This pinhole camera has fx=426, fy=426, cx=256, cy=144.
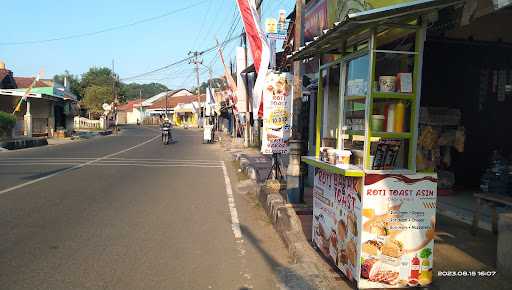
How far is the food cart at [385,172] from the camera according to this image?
418 cm

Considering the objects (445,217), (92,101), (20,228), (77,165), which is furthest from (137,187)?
(92,101)

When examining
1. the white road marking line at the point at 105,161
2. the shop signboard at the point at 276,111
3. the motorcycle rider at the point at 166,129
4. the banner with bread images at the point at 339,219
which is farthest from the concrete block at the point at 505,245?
the motorcycle rider at the point at 166,129

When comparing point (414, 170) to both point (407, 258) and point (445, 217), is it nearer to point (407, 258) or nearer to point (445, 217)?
point (407, 258)

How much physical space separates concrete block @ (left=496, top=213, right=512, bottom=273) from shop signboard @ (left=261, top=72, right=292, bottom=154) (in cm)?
579

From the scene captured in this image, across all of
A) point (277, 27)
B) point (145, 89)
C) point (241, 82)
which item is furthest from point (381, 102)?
point (145, 89)

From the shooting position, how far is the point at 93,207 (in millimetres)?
8469

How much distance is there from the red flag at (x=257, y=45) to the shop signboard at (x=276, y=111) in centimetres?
51

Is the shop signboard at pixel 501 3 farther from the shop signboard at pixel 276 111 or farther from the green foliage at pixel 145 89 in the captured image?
the green foliage at pixel 145 89

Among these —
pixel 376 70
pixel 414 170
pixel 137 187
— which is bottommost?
pixel 137 187

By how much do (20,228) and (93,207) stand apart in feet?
5.96

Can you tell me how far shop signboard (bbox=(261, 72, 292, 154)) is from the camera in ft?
31.4

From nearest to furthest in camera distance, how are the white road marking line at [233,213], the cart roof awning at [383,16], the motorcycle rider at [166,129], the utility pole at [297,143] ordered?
the cart roof awning at [383,16] < the white road marking line at [233,213] < the utility pole at [297,143] < the motorcycle rider at [166,129]

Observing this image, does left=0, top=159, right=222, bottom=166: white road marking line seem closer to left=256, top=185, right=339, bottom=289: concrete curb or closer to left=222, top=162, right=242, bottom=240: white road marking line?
left=222, top=162, right=242, bottom=240: white road marking line

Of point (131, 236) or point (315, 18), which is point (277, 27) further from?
point (131, 236)
